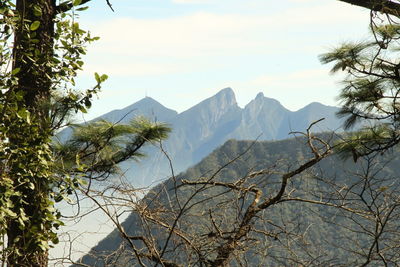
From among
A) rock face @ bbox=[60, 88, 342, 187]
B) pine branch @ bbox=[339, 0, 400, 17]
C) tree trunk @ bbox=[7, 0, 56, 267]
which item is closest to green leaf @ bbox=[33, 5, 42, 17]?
tree trunk @ bbox=[7, 0, 56, 267]

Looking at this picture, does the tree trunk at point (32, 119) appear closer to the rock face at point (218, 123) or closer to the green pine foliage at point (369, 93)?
the green pine foliage at point (369, 93)

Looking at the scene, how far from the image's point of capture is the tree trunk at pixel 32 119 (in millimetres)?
2977

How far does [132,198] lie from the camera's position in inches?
99.8

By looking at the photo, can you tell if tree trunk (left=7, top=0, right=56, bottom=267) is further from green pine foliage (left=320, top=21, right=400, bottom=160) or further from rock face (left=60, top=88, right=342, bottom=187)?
rock face (left=60, top=88, right=342, bottom=187)

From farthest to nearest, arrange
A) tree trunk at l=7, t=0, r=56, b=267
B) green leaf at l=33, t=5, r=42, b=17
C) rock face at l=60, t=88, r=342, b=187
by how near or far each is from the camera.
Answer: rock face at l=60, t=88, r=342, b=187, green leaf at l=33, t=5, r=42, b=17, tree trunk at l=7, t=0, r=56, b=267

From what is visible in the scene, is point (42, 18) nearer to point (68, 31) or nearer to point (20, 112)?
point (68, 31)

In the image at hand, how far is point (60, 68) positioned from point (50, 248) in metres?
1.06

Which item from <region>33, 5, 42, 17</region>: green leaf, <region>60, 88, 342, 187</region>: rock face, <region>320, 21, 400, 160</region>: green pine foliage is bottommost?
<region>320, 21, 400, 160</region>: green pine foliage

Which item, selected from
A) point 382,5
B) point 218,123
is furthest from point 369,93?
point 218,123

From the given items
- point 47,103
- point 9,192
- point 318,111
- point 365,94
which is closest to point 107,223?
point 9,192

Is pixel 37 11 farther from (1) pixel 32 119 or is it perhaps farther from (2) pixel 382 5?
(2) pixel 382 5

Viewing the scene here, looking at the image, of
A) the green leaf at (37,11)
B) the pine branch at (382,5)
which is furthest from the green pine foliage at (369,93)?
the green leaf at (37,11)

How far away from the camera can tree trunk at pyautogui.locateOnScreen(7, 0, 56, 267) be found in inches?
117

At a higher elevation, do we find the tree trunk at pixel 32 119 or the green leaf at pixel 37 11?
the green leaf at pixel 37 11
